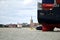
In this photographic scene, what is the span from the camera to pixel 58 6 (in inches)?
1089

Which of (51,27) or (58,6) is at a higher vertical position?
(58,6)

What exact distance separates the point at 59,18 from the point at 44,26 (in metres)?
2.45

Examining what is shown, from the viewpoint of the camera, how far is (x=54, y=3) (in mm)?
28250

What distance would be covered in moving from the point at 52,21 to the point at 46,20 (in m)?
0.78

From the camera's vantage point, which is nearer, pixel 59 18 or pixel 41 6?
pixel 59 18

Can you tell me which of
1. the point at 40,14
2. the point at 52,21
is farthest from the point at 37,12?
the point at 52,21

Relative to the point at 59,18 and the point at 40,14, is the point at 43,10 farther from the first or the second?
the point at 59,18

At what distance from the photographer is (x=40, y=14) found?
28.1 metres

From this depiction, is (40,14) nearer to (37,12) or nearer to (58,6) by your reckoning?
(37,12)

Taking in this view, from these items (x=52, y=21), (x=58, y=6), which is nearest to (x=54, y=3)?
(x=58, y=6)

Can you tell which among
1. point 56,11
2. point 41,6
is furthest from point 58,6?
point 41,6

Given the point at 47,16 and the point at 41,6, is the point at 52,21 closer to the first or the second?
the point at 47,16

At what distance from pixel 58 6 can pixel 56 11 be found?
0.79 m

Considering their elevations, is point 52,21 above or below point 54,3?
below
